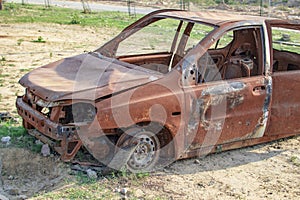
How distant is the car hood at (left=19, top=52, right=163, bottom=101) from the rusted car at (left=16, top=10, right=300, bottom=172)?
0.04ft

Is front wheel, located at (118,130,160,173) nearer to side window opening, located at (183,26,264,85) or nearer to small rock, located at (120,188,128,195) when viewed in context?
small rock, located at (120,188,128,195)

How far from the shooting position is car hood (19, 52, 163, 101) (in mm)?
5051

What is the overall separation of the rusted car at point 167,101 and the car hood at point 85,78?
0.01m

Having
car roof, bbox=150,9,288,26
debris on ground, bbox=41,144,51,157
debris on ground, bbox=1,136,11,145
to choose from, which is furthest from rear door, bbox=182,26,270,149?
debris on ground, bbox=1,136,11,145

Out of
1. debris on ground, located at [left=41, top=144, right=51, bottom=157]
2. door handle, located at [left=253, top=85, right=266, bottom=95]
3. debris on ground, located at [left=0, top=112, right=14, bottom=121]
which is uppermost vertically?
door handle, located at [left=253, top=85, right=266, bottom=95]

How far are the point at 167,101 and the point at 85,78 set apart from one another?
0.93 metres

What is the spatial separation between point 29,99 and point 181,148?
5.71 ft

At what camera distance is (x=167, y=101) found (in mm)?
5203

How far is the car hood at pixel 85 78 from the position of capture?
505 cm

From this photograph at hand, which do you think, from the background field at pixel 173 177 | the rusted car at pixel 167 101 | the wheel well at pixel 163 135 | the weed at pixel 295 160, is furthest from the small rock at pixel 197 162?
the weed at pixel 295 160

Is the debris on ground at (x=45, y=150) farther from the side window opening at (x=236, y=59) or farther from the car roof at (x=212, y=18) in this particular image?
the car roof at (x=212, y=18)

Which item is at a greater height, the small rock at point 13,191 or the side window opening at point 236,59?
the side window opening at point 236,59

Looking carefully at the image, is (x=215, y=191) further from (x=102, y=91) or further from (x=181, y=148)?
(x=102, y=91)

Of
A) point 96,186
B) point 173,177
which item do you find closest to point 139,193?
point 96,186
